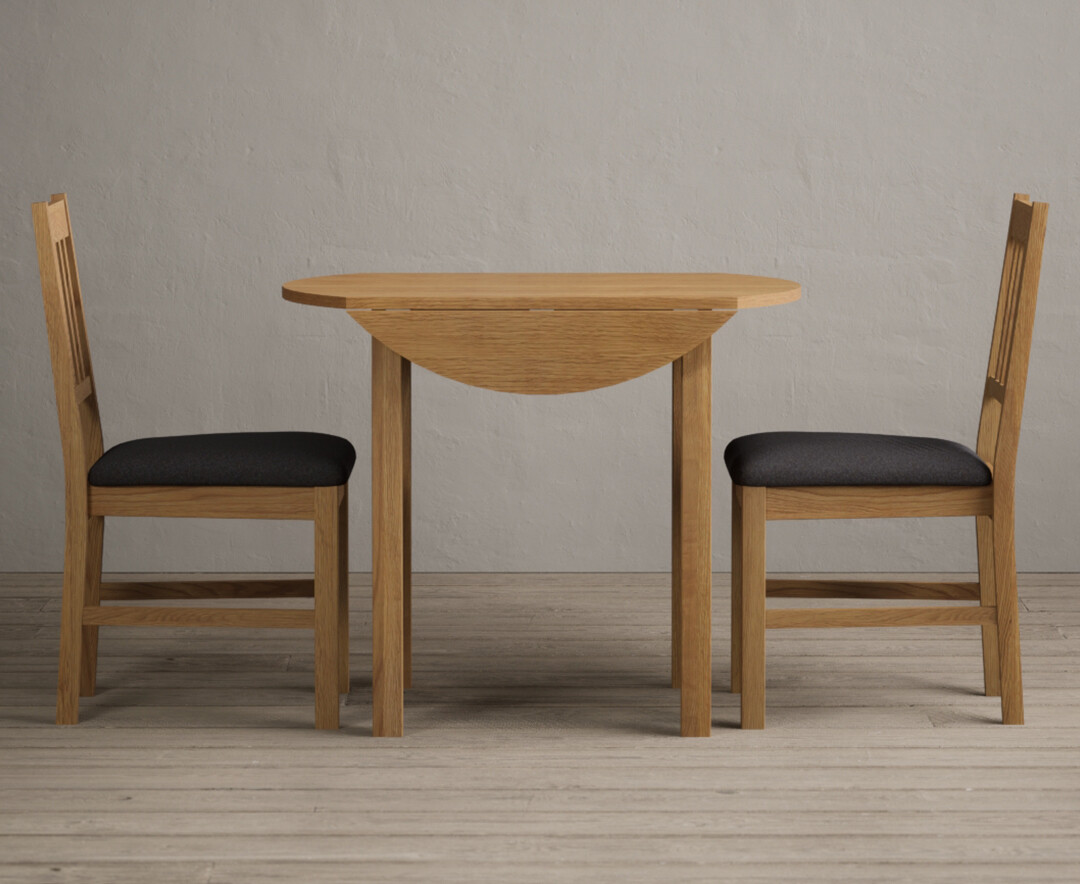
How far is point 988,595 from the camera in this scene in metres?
2.61

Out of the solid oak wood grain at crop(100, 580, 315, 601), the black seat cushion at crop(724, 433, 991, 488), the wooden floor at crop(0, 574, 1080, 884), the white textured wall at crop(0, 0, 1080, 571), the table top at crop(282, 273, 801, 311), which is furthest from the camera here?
the white textured wall at crop(0, 0, 1080, 571)

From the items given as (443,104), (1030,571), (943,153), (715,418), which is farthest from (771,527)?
(443,104)

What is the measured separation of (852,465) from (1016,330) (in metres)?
0.38

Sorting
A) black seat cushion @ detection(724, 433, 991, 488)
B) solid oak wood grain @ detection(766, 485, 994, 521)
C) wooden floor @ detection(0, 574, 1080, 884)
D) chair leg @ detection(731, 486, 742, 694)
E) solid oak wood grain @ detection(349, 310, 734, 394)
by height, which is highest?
solid oak wood grain @ detection(349, 310, 734, 394)

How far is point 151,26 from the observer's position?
3594 mm

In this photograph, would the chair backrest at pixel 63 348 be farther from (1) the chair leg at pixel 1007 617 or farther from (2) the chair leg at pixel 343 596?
(1) the chair leg at pixel 1007 617

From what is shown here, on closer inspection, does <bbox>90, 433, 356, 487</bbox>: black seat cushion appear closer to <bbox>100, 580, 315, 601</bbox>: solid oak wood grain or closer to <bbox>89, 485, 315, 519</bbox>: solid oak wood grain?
<bbox>89, 485, 315, 519</bbox>: solid oak wood grain

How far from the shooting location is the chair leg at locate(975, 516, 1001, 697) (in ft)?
8.57

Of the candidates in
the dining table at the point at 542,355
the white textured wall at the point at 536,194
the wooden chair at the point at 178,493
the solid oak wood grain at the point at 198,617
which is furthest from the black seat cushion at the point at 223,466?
the white textured wall at the point at 536,194

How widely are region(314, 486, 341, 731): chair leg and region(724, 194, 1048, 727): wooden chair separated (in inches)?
28.8

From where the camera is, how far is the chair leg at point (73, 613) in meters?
2.54

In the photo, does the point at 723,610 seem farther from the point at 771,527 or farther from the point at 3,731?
the point at 3,731

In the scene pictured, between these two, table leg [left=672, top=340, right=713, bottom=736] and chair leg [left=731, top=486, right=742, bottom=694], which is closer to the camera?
table leg [left=672, top=340, right=713, bottom=736]

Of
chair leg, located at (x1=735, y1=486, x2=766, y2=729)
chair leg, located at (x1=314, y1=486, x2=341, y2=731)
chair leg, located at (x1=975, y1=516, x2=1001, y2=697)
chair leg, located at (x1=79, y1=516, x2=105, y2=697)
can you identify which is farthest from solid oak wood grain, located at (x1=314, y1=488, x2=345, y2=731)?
chair leg, located at (x1=975, y1=516, x2=1001, y2=697)
